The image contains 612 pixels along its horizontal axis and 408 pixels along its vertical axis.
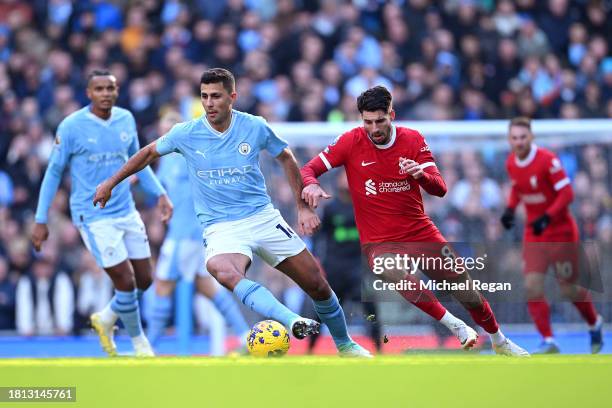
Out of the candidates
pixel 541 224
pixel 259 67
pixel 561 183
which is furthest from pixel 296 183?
pixel 259 67

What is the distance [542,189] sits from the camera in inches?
400

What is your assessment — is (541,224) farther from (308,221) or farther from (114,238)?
(114,238)

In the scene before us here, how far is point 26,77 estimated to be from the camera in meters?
15.8

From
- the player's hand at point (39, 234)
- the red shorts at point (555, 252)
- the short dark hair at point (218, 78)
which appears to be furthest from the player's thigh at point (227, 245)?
the red shorts at point (555, 252)

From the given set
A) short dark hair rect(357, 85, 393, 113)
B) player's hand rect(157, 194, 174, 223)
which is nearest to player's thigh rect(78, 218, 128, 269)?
player's hand rect(157, 194, 174, 223)

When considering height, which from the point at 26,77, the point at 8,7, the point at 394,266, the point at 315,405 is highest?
the point at 8,7

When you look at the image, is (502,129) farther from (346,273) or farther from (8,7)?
(8,7)

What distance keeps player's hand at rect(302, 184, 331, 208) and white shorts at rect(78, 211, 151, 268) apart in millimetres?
2171

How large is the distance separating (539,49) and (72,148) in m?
9.06

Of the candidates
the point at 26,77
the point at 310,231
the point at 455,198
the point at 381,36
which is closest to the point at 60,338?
the point at 26,77

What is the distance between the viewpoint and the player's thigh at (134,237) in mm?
8969

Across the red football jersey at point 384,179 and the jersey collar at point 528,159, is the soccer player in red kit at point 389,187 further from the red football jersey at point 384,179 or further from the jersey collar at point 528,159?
the jersey collar at point 528,159

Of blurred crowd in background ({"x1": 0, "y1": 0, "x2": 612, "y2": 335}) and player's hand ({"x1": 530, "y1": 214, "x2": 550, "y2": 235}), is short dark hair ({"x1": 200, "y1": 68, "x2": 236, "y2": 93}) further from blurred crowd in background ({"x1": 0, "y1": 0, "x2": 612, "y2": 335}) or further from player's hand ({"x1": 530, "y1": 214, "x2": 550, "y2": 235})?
blurred crowd in background ({"x1": 0, "y1": 0, "x2": 612, "y2": 335})

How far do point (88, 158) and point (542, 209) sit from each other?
4.09 m
